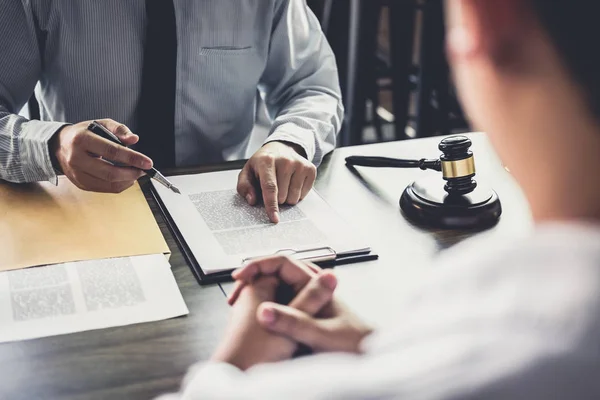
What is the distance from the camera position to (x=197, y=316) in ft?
3.27

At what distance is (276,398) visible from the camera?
24.6 inches

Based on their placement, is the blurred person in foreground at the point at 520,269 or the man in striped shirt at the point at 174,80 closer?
the blurred person in foreground at the point at 520,269

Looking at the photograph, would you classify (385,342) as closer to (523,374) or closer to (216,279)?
(523,374)

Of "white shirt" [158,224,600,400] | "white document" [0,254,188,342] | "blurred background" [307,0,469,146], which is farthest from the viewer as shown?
"blurred background" [307,0,469,146]

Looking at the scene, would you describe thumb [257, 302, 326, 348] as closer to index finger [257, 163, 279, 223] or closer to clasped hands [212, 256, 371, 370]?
clasped hands [212, 256, 371, 370]

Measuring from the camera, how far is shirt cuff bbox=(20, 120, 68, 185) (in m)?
1.37

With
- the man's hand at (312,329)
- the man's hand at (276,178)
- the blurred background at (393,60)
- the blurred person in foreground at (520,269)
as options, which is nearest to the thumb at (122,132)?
the man's hand at (276,178)

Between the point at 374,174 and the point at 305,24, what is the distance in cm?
52

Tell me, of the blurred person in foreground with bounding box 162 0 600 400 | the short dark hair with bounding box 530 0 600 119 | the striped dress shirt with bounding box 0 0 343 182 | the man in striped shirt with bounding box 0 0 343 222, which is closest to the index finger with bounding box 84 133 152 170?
the man in striped shirt with bounding box 0 0 343 222

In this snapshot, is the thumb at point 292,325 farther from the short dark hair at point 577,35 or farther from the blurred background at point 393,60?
the blurred background at point 393,60

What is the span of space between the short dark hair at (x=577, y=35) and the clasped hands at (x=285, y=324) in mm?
452

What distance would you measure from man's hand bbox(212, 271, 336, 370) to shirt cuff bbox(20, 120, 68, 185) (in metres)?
0.55

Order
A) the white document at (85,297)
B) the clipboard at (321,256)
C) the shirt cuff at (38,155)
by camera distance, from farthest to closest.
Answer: the shirt cuff at (38,155) → the clipboard at (321,256) → the white document at (85,297)

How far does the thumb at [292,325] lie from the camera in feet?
2.92
